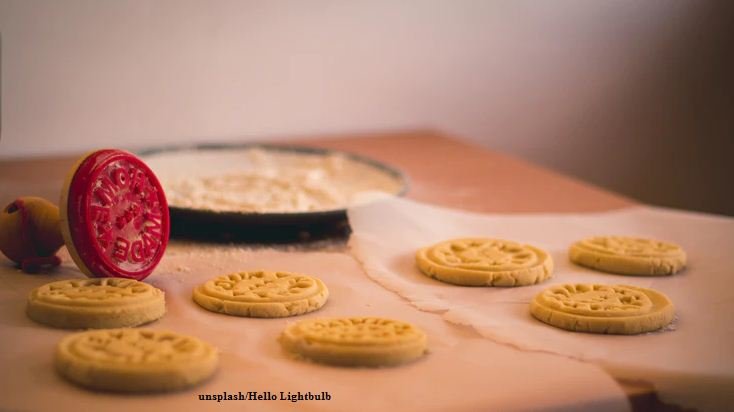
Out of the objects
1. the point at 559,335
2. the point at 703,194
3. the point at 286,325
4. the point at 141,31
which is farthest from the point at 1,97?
the point at 703,194

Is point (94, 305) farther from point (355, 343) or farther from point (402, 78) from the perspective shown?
point (402, 78)

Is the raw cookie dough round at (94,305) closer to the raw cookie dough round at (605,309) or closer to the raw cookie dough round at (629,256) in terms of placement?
the raw cookie dough round at (605,309)

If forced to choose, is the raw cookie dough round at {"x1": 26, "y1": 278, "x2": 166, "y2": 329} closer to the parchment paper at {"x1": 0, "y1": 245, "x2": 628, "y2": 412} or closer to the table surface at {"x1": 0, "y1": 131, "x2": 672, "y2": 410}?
the parchment paper at {"x1": 0, "y1": 245, "x2": 628, "y2": 412}

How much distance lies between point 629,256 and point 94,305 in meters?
0.74

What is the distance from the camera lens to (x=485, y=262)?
118 centimetres

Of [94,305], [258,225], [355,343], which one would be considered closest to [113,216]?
[94,305]

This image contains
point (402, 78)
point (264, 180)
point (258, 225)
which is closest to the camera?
point (258, 225)

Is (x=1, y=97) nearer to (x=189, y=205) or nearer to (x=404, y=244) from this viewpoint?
(x=189, y=205)

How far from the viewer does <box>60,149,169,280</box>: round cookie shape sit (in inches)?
40.6

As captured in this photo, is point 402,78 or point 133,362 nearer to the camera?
point 133,362

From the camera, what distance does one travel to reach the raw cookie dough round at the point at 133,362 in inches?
31.4

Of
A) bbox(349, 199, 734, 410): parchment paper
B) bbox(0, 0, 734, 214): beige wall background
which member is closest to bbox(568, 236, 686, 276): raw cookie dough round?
bbox(349, 199, 734, 410): parchment paper

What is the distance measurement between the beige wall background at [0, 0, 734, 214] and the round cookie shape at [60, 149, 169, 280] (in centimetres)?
85

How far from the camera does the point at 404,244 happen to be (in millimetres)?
1332
